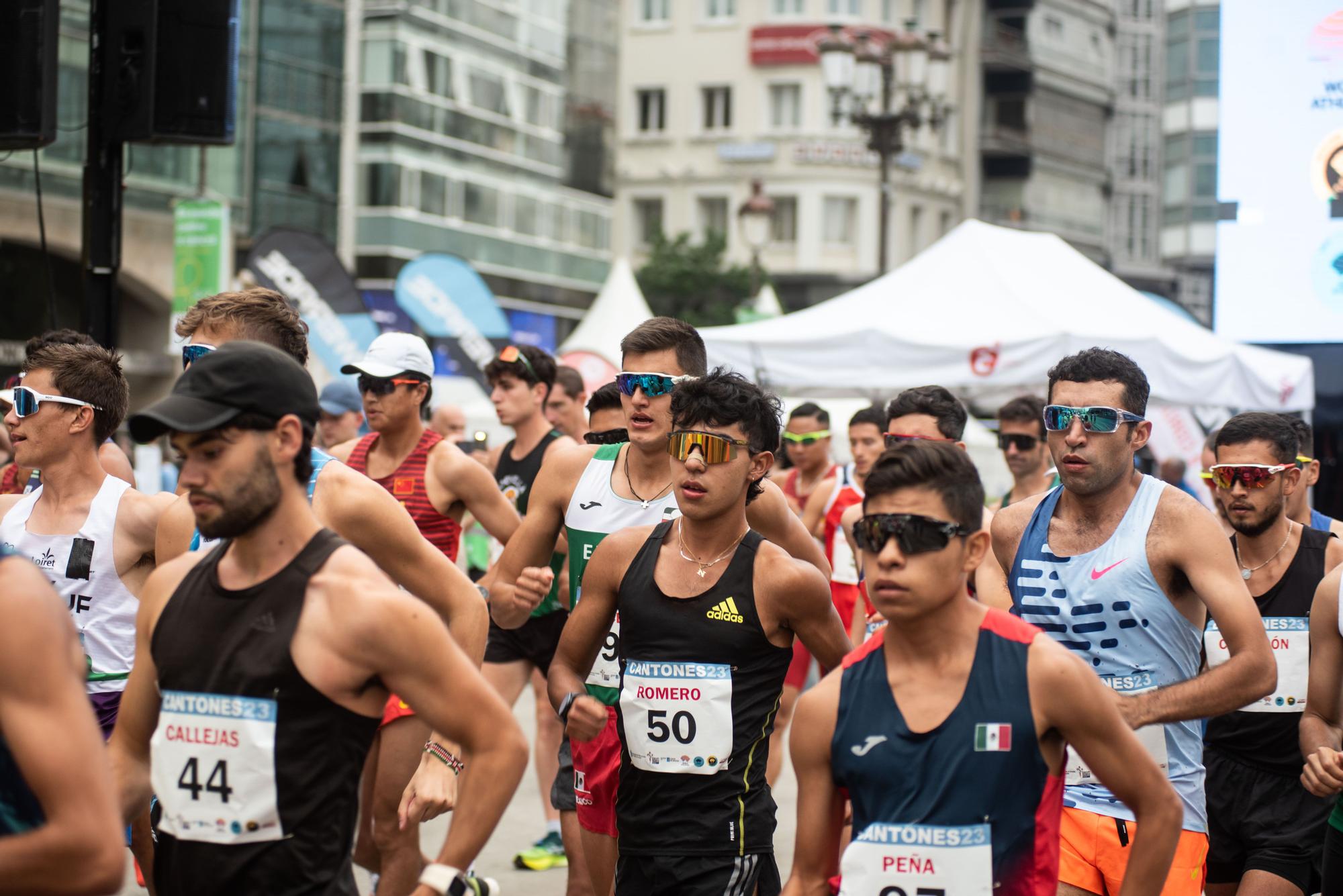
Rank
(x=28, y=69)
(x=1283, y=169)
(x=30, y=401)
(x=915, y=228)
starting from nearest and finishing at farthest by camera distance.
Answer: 1. (x=30, y=401)
2. (x=28, y=69)
3. (x=1283, y=169)
4. (x=915, y=228)

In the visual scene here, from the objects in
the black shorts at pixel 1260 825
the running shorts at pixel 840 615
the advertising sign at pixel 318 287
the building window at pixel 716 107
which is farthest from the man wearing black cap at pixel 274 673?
the building window at pixel 716 107

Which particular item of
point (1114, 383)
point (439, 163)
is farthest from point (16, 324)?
point (1114, 383)

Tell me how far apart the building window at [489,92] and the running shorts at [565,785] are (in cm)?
4015

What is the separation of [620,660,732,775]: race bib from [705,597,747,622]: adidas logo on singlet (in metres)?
0.12

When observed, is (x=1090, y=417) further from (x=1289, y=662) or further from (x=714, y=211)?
(x=714, y=211)

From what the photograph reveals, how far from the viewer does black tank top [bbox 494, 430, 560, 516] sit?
8891mm

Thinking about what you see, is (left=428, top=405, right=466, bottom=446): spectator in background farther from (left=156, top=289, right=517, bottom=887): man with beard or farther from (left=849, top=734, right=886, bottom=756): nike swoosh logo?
(left=849, top=734, right=886, bottom=756): nike swoosh logo

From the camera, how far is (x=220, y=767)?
10.3ft

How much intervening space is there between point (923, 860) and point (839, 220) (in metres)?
53.7

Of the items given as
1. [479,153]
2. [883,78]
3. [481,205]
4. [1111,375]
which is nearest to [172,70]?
[1111,375]

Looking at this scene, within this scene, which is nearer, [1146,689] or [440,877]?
[440,877]

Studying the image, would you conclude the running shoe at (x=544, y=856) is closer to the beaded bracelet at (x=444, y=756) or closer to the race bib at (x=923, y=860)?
the beaded bracelet at (x=444, y=756)

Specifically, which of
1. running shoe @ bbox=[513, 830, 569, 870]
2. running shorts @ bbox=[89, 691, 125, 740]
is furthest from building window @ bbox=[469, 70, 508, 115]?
running shorts @ bbox=[89, 691, 125, 740]

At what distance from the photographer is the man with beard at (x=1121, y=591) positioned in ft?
14.9
